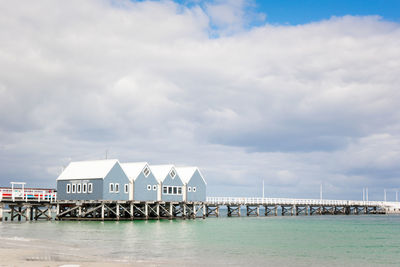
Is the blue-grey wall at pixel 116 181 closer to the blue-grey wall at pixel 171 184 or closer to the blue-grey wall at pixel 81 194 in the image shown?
the blue-grey wall at pixel 81 194

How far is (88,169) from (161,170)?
1107 centimetres

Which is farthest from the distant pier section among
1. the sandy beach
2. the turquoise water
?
the sandy beach

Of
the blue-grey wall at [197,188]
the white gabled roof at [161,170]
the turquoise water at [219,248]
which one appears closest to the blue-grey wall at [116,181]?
the white gabled roof at [161,170]

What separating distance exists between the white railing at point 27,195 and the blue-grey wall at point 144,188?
10.5 metres

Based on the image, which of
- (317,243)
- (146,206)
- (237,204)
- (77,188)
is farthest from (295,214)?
(317,243)

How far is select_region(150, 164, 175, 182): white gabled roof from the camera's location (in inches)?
2680

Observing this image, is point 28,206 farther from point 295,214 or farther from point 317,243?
point 295,214

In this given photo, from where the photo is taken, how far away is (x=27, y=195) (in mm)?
59219

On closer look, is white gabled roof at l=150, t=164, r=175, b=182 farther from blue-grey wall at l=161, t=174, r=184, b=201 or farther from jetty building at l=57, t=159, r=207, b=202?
blue-grey wall at l=161, t=174, r=184, b=201

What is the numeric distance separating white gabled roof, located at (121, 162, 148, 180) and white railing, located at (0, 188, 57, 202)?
31.6 ft

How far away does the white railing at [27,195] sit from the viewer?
57.4 metres

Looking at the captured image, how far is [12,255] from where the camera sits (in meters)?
25.8

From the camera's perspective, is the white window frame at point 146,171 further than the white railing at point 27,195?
Yes

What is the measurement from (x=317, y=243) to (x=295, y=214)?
69496 millimetres
